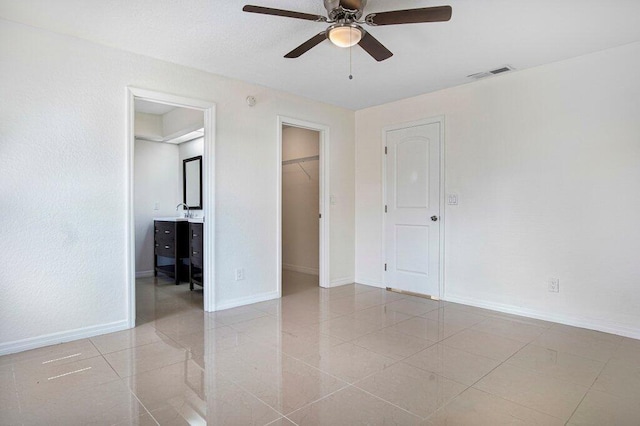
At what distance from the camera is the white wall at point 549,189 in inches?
119

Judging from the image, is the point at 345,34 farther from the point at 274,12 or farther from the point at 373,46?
the point at 274,12

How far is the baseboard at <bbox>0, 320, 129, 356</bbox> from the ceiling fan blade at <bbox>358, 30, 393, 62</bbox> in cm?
294

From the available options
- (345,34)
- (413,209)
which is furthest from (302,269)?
(345,34)

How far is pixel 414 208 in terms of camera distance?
4457 mm

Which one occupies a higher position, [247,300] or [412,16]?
[412,16]

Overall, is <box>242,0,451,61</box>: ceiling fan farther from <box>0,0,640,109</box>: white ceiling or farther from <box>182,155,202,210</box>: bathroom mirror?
<box>182,155,202,210</box>: bathroom mirror

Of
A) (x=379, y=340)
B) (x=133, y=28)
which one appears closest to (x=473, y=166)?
(x=379, y=340)

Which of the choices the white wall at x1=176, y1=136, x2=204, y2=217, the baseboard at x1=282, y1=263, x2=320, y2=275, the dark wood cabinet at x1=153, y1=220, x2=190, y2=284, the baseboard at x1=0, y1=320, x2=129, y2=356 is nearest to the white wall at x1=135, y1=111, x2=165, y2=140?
the white wall at x1=176, y1=136, x2=204, y2=217

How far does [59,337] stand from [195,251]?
1767 millimetres

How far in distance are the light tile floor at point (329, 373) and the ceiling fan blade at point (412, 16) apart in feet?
7.00

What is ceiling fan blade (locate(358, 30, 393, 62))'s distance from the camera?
2346 mm

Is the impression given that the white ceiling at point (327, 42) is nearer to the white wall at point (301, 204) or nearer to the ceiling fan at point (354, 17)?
the ceiling fan at point (354, 17)

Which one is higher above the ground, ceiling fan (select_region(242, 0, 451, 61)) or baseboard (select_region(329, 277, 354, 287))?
ceiling fan (select_region(242, 0, 451, 61))

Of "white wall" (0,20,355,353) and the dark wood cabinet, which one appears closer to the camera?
"white wall" (0,20,355,353)
